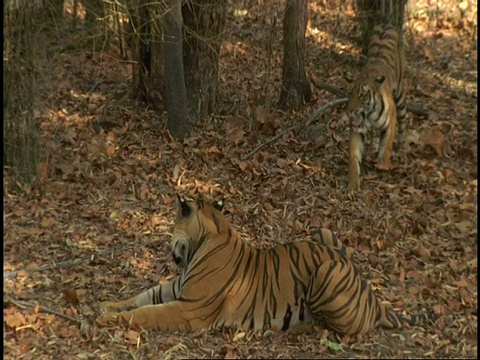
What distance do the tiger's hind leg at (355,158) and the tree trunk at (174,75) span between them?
7.86 ft

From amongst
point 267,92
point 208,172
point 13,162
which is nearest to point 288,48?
point 267,92

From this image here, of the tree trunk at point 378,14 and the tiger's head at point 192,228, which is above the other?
the tree trunk at point 378,14

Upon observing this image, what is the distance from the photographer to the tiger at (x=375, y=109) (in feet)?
28.9

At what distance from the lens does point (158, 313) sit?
5.83 m

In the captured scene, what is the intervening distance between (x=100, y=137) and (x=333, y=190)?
334cm

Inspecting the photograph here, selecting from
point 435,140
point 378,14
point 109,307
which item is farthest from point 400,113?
point 109,307

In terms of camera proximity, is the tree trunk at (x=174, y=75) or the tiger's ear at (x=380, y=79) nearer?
the tiger's ear at (x=380, y=79)

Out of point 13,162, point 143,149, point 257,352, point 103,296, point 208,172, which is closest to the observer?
point 257,352

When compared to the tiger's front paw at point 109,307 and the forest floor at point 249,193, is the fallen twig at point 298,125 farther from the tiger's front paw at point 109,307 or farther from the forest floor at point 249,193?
the tiger's front paw at point 109,307

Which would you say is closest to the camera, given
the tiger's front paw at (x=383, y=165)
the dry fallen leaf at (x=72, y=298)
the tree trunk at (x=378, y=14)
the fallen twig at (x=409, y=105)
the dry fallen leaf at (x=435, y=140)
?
the dry fallen leaf at (x=72, y=298)

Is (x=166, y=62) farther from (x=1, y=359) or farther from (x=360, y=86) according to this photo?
(x=1, y=359)

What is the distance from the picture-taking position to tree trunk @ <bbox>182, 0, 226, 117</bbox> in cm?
1047

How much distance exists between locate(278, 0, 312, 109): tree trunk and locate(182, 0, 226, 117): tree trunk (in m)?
0.93

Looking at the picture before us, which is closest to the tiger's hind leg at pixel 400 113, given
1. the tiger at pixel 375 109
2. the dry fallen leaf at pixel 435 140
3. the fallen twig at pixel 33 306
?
the tiger at pixel 375 109
